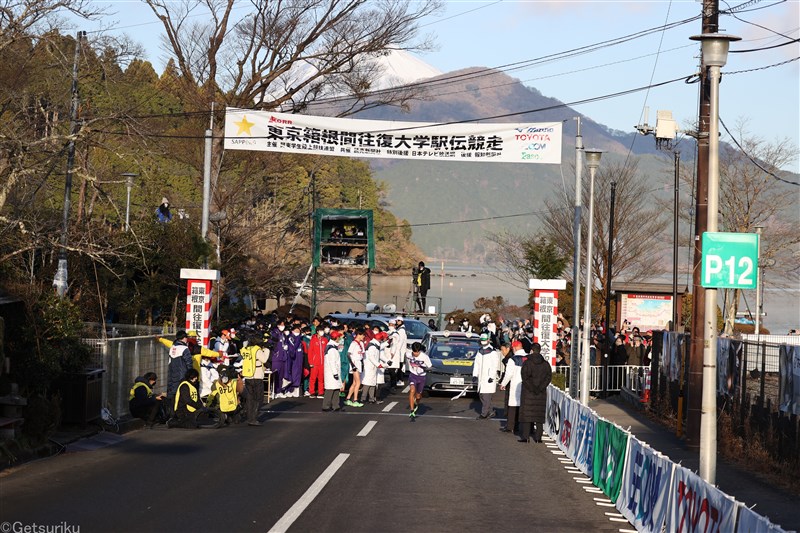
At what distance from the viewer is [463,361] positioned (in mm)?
30125

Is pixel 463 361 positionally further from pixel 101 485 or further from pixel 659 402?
pixel 101 485

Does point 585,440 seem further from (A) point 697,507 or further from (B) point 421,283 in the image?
(B) point 421,283

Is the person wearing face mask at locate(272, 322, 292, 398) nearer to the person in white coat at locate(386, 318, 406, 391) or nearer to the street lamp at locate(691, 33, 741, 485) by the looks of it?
the person in white coat at locate(386, 318, 406, 391)

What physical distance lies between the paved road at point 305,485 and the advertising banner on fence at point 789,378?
3783mm

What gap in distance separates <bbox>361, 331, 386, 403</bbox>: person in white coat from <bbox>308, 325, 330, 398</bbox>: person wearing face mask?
1.28 metres

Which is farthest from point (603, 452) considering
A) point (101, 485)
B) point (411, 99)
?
point (411, 99)

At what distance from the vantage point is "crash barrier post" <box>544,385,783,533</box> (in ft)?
29.0

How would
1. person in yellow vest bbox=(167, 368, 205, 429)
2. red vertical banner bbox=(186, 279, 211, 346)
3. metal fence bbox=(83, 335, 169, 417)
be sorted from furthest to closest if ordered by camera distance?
red vertical banner bbox=(186, 279, 211, 346) → person in yellow vest bbox=(167, 368, 205, 429) → metal fence bbox=(83, 335, 169, 417)

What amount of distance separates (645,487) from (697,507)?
230 cm

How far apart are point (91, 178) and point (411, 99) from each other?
24.4 m

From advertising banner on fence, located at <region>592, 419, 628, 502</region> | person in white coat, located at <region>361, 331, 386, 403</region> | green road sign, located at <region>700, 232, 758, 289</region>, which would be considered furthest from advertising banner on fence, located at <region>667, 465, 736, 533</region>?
person in white coat, located at <region>361, 331, 386, 403</region>

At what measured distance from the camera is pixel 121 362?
69.7ft

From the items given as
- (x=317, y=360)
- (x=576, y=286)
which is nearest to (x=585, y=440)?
(x=576, y=286)

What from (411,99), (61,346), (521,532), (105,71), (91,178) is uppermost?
(411,99)
